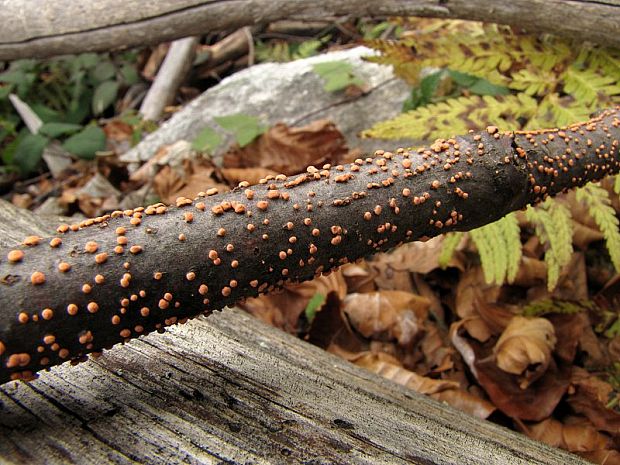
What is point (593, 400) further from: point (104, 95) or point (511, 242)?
point (104, 95)

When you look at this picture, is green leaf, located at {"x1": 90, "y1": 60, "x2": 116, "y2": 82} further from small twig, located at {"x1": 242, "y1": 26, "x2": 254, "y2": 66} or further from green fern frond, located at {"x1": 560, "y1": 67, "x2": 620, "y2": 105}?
green fern frond, located at {"x1": 560, "y1": 67, "x2": 620, "y2": 105}

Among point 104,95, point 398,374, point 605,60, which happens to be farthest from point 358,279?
point 104,95

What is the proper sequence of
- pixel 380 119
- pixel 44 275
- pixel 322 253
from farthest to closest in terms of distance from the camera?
pixel 380 119, pixel 322 253, pixel 44 275

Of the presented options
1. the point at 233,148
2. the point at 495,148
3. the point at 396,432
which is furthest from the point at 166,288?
the point at 233,148

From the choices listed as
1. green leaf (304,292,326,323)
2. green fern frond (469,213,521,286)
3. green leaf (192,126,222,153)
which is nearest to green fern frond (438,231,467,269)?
green fern frond (469,213,521,286)

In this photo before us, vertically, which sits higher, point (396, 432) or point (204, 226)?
point (204, 226)

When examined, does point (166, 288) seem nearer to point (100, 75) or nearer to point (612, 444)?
point (612, 444)
